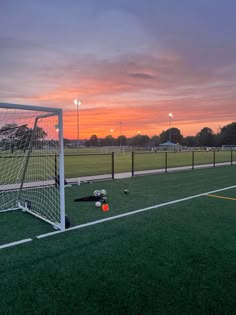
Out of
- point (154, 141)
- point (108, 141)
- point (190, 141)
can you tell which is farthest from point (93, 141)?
point (190, 141)

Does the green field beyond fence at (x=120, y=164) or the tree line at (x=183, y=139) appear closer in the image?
the green field beyond fence at (x=120, y=164)

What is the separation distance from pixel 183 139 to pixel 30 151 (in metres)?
108

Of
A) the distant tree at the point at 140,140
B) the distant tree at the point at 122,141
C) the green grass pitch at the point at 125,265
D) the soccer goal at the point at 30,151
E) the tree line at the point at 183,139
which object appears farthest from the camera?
the distant tree at the point at 122,141

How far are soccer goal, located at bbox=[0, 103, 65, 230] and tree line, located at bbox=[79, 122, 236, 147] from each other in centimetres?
7804

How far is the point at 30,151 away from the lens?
4.82m

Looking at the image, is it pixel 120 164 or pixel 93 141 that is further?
pixel 93 141

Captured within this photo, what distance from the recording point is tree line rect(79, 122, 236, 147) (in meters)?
89.6

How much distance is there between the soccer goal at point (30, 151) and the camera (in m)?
3.76

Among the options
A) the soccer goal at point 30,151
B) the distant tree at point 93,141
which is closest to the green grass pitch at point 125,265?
the soccer goal at point 30,151

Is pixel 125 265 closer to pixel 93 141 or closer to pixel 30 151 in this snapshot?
pixel 30 151

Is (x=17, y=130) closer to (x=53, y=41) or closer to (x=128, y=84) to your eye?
(x=53, y=41)

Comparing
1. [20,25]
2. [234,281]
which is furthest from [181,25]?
[234,281]

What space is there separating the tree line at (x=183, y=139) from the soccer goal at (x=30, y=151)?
256ft

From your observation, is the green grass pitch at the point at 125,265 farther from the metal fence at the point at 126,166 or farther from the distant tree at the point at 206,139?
the distant tree at the point at 206,139
